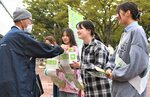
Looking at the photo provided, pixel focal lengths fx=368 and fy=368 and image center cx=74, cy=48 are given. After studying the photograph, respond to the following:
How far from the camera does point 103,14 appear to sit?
23703mm

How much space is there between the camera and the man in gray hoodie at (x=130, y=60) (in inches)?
131

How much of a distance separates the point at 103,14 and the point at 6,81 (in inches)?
789

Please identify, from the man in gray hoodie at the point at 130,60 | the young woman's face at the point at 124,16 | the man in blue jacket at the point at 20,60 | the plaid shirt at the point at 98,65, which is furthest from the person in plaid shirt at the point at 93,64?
the young woman's face at the point at 124,16

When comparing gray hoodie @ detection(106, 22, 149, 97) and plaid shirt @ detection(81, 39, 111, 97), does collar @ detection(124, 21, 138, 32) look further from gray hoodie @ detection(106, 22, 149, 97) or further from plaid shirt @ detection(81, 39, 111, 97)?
plaid shirt @ detection(81, 39, 111, 97)

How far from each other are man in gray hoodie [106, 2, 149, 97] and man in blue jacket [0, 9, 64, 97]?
3.05 ft

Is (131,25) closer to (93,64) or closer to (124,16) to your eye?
(124,16)

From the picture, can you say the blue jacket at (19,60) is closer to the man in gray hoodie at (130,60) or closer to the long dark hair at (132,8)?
the man in gray hoodie at (130,60)

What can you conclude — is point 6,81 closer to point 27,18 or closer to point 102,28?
point 27,18

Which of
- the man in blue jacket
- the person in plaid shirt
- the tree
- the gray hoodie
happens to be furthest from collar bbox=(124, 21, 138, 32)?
the tree

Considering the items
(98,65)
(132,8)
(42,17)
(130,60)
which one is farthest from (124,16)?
(42,17)

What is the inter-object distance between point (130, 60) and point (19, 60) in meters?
1.34

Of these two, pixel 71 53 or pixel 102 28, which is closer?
pixel 71 53

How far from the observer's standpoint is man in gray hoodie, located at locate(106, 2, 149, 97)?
332cm

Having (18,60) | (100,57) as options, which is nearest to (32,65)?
(18,60)
